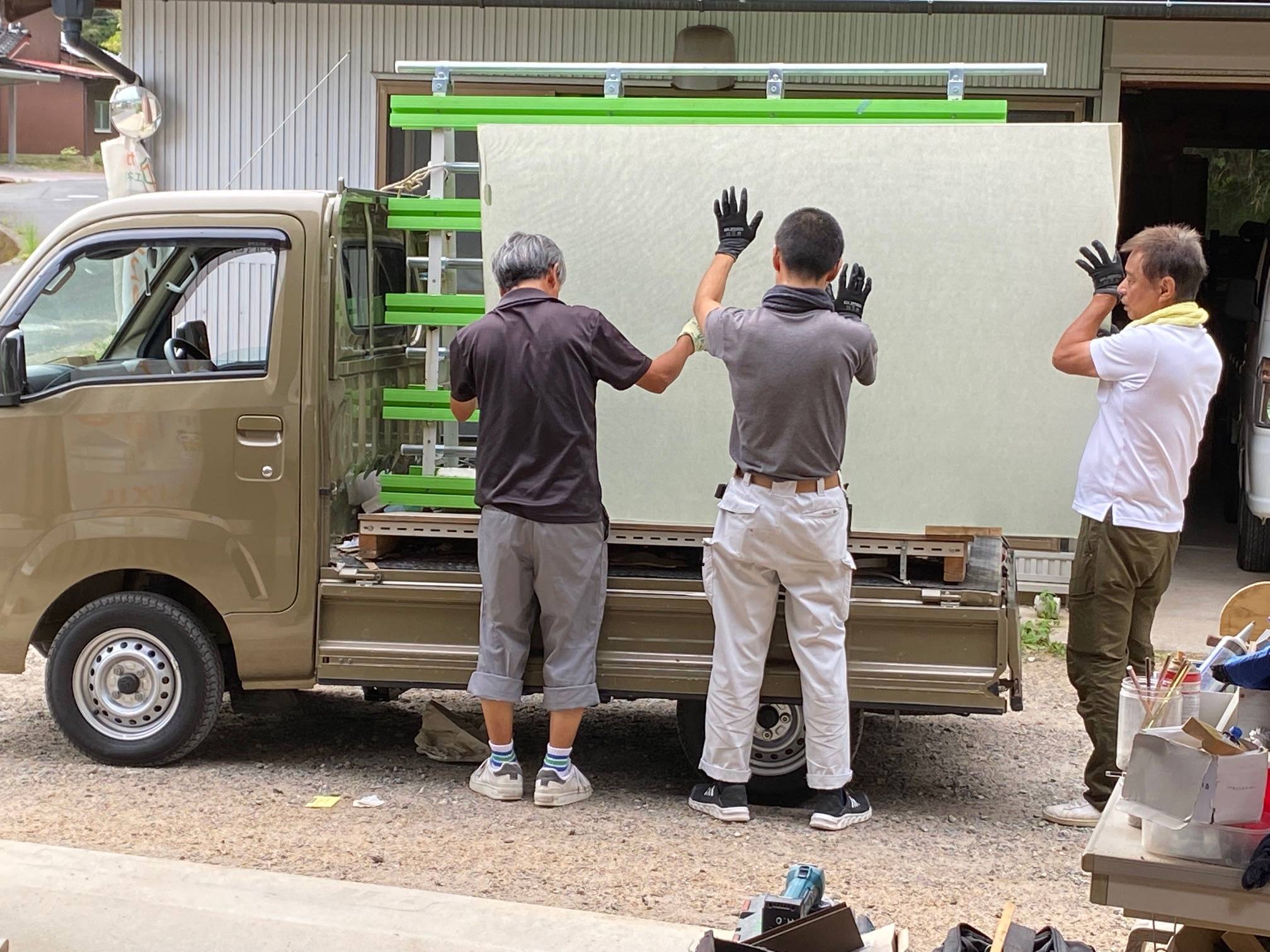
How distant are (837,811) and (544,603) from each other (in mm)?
1175

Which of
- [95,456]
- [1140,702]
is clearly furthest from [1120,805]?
[95,456]

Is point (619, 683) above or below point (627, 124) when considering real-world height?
below

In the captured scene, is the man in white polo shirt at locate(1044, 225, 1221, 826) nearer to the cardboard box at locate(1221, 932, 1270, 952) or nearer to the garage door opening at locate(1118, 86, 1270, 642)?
the cardboard box at locate(1221, 932, 1270, 952)

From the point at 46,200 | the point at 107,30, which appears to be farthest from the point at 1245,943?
the point at 107,30

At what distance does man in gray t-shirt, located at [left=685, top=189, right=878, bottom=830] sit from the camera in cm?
444

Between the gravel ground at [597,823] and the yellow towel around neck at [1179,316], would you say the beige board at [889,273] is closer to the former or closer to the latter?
the yellow towel around neck at [1179,316]

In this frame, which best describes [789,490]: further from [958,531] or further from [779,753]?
[779,753]

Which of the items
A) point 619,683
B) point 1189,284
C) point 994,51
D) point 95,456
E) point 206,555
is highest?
point 994,51

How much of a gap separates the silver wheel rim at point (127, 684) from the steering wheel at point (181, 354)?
0.95 metres

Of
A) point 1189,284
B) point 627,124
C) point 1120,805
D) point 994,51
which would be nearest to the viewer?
point 1120,805

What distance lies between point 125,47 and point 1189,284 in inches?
266

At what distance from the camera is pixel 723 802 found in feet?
15.5

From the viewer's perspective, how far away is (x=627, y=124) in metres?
4.73

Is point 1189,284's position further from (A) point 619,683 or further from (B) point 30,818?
(B) point 30,818
